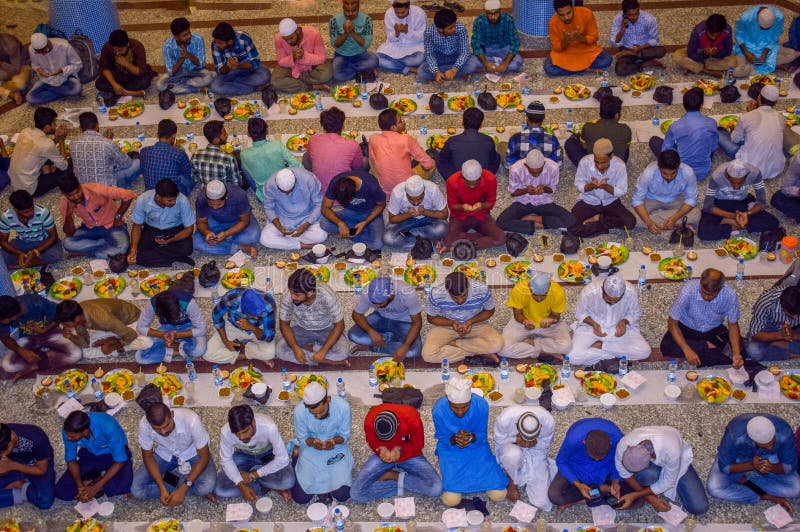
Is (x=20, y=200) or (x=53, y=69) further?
(x=53, y=69)

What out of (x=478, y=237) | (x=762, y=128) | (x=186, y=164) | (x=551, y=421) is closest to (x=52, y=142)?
(x=186, y=164)

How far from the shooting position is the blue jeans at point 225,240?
10.5m

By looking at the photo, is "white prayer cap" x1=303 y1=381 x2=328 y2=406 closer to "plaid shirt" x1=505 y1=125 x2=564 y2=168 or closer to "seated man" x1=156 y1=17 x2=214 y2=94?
"plaid shirt" x1=505 y1=125 x2=564 y2=168

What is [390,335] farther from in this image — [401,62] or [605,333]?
[401,62]

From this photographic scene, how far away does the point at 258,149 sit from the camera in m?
10.9

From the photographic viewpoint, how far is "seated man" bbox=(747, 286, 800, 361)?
28.4 feet

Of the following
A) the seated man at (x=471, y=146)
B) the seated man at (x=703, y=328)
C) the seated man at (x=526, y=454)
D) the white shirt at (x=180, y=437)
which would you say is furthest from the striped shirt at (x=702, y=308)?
the white shirt at (x=180, y=437)

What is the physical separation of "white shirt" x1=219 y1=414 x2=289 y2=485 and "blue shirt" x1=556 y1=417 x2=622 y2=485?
241cm

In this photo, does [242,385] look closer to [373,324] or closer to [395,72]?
[373,324]

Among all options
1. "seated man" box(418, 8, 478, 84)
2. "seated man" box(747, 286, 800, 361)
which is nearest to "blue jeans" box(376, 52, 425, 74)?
"seated man" box(418, 8, 478, 84)

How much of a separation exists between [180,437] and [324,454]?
1256mm

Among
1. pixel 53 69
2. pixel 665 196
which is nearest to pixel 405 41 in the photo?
pixel 665 196

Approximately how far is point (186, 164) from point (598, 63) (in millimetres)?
5819

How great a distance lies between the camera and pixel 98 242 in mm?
10609
